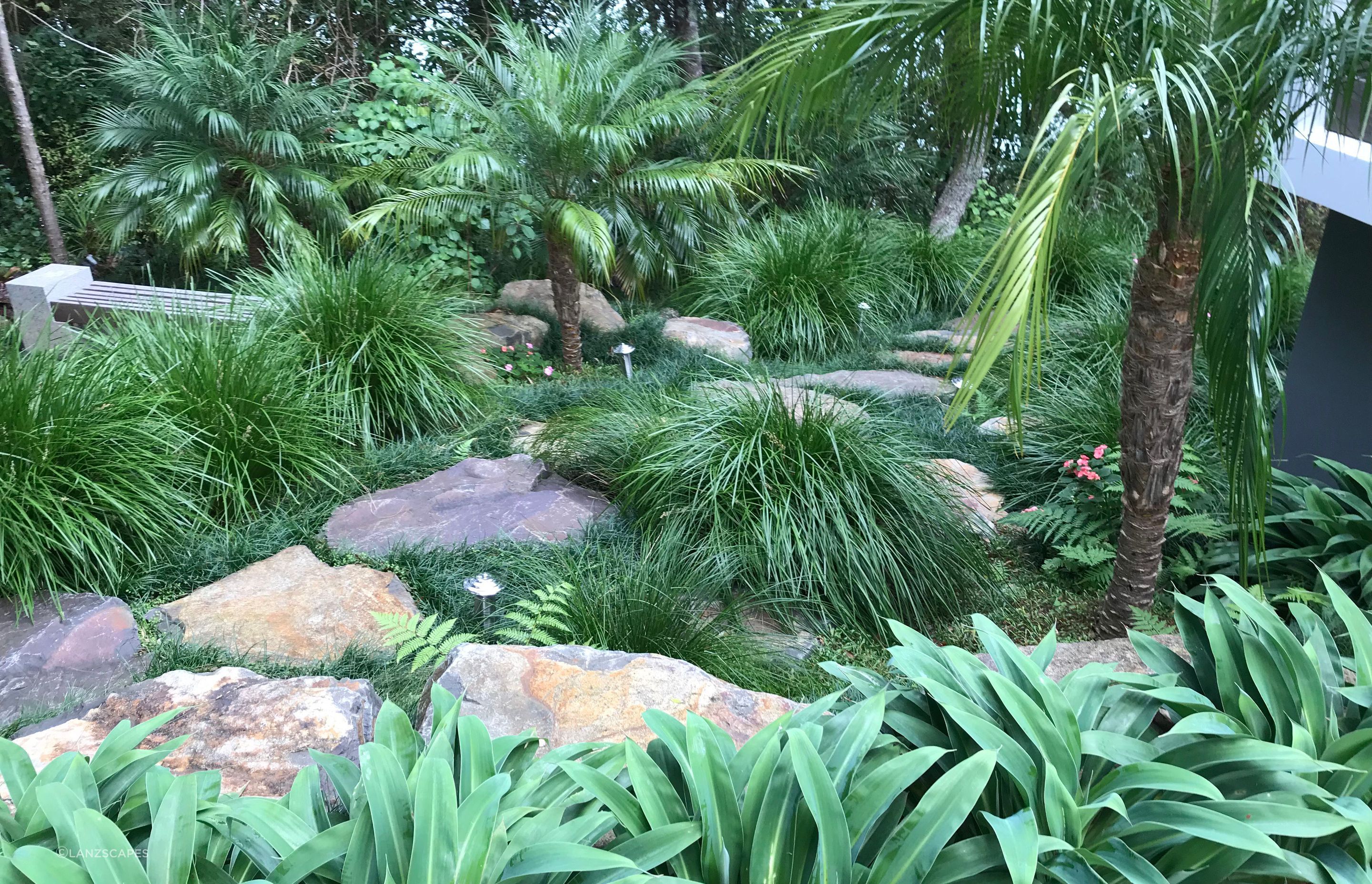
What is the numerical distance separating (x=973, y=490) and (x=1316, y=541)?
1.52 m

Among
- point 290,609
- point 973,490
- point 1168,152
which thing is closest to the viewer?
point 1168,152

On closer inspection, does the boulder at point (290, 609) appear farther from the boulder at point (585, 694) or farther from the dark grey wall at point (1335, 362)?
the dark grey wall at point (1335, 362)

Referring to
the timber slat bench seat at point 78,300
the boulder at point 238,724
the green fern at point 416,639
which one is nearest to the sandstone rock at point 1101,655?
the green fern at point 416,639

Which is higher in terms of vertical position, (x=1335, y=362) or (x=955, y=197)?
(x=955, y=197)

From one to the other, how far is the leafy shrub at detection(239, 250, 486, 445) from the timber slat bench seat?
0.28 meters

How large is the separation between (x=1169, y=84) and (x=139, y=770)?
322 centimetres

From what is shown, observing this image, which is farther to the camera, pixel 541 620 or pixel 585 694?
pixel 541 620

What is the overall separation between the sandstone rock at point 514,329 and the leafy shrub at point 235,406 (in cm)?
286

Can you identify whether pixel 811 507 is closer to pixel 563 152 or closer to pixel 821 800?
pixel 821 800

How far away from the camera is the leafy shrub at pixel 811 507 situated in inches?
156

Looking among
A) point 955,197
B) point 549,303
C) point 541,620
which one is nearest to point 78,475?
point 541,620

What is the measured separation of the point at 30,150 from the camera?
25.2 ft

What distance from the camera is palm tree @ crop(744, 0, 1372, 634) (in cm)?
235

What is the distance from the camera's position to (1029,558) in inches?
187
